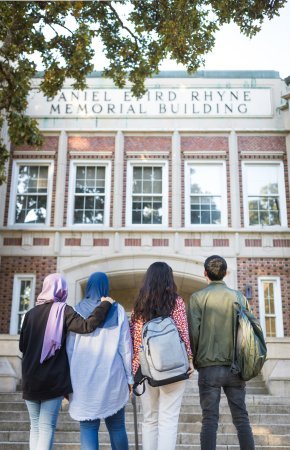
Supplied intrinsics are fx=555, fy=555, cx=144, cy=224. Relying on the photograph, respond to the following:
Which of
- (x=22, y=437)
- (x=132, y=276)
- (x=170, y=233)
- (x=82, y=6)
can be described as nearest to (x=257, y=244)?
(x=170, y=233)

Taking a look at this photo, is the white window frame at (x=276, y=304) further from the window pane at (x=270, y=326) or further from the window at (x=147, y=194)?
the window at (x=147, y=194)

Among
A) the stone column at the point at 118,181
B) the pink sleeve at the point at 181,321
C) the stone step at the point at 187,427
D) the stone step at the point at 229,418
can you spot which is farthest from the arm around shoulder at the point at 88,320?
the stone column at the point at 118,181

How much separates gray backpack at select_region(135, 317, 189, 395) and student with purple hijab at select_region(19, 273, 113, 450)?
0.40 meters

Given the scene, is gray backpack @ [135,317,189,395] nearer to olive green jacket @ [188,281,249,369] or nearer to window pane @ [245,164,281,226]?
olive green jacket @ [188,281,249,369]

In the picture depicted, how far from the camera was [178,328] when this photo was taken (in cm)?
444

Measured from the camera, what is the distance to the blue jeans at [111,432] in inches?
166

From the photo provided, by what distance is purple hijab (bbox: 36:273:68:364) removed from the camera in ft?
14.4

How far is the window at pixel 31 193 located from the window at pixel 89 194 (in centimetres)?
67

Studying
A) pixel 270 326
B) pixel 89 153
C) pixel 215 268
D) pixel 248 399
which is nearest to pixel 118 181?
pixel 89 153

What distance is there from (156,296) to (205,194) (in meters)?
10.5

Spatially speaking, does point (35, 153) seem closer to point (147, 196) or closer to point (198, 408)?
point (147, 196)

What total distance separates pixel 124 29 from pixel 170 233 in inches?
209

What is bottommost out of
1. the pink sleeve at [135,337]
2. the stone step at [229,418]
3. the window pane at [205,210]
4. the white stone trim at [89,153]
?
the stone step at [229,418]

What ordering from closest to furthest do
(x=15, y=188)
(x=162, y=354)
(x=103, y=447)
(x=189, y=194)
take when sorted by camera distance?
(x=162, y=354) < (x=103, y=447) < (x=189, y=194) < (x=15, y=188)
